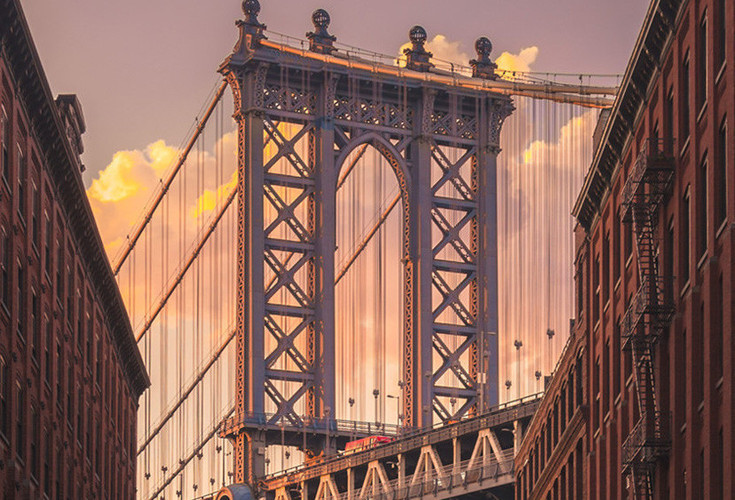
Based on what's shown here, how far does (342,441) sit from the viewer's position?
160 metres

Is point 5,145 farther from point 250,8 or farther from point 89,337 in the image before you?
A: point 250,8

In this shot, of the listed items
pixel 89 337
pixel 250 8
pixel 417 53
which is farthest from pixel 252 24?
pixel 89 337

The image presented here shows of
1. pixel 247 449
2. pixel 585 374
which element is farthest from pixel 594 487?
pixel 247 449

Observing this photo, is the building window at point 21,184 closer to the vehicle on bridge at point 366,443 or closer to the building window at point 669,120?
the building window at point 669,120

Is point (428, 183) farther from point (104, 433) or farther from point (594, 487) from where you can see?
point (594, 487)

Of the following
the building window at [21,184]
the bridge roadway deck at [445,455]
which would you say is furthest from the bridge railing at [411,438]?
the building window at [21,184]

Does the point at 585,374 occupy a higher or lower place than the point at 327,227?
lower

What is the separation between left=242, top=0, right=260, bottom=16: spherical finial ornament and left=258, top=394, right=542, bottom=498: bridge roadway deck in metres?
31.1

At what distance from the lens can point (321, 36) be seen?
170 m

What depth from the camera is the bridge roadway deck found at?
13325 cm

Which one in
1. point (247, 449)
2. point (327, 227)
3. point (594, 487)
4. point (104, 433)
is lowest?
point (594, 487)

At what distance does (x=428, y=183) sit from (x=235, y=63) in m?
17.4

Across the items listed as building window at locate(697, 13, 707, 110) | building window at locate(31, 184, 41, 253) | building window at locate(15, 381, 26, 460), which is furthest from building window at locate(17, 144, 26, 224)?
building window at locate(697, 13, 707, 110)

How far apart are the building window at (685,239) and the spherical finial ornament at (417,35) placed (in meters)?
110
